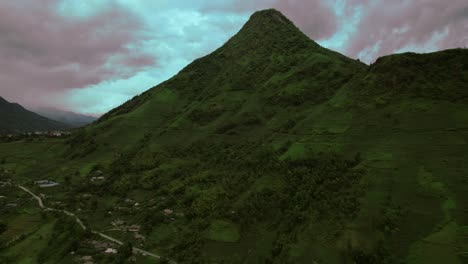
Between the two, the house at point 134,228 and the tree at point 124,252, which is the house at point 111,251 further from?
the house at point 134,228

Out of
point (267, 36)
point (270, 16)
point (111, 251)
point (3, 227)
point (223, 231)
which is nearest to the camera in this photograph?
point (111, 251)

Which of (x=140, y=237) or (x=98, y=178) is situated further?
(x=98, y=178)

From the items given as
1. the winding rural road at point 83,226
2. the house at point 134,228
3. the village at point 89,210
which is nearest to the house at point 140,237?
the village at point 89,210

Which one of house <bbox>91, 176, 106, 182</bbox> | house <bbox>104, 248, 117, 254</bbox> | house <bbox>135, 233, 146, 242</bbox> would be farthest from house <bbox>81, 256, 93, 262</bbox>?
house <bbox>91, 176, 106, 182</bbox>

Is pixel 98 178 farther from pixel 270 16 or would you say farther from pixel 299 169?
pixel 270 16

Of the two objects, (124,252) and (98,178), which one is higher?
(98,178)

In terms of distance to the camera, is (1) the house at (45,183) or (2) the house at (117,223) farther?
(1) the house at (45,183)

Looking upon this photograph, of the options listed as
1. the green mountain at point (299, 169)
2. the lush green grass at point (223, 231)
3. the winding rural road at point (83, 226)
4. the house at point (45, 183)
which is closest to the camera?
the green mountain at point (299, 169)

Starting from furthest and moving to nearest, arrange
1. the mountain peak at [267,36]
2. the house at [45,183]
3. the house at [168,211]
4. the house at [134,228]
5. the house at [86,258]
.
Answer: the mountain peak at [267,36] → the house at [45,183] → the house at [168,211] → the house at [134,228] → the house at [86,258]

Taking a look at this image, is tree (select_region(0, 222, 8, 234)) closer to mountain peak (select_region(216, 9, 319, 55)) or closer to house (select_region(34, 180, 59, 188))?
house (select_region(34, 180, 59, 188))

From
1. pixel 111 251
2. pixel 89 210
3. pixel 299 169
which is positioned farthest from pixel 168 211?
pixel 299 169
